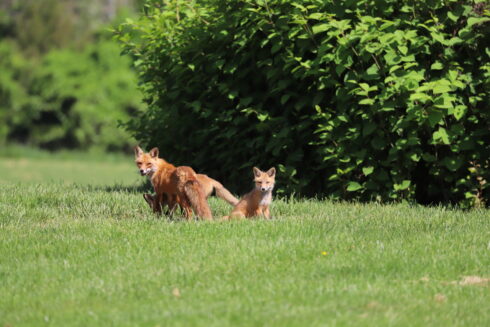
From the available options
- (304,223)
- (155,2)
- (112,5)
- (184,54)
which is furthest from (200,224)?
(112,5)

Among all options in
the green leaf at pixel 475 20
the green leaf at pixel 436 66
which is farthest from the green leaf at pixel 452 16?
the green leaf at pixel 436 66

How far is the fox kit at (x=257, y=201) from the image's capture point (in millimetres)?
9141

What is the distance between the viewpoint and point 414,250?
7945mm

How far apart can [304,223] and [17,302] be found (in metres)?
3.52

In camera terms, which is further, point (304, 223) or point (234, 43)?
point (234, 43)

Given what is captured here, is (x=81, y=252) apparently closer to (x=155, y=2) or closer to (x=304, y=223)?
A: (x=304, y=223)

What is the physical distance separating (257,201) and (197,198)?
0.73 meters

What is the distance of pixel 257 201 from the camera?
9.28m

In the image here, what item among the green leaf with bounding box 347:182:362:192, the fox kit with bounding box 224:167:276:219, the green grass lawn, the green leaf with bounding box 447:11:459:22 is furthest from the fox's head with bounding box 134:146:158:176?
the green leaf with bounding box 447:11:459:22

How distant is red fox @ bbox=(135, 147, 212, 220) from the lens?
29.8 feet

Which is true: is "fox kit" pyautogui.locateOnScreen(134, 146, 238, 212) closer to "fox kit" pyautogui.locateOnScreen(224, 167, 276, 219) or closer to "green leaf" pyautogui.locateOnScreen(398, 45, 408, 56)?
"fox kit" pyautogui.locateOnScreen(224, 167, 276, 219)

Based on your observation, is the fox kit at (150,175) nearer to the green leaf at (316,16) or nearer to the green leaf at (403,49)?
the green leaf at (316,16)

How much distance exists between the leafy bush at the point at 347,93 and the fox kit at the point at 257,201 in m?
2.25

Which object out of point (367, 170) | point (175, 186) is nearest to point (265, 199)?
point (175, 186)
